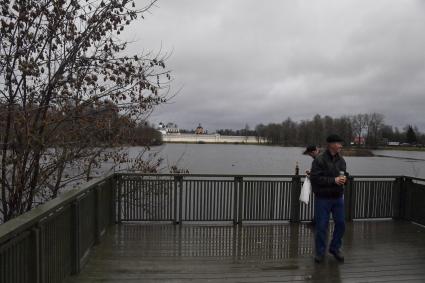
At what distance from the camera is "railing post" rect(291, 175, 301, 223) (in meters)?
8.18

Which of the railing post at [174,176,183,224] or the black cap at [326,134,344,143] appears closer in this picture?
the black cap at [326,134,344,143]

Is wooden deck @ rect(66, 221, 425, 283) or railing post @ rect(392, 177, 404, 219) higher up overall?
railing post @ rect(392, 177, 404, 219)

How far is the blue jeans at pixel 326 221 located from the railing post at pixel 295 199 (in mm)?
2258

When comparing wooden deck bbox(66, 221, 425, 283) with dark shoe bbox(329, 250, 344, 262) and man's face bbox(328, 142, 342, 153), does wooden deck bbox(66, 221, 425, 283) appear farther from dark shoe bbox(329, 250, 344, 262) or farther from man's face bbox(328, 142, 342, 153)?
man's face bbox(328, 142, 342, 153)

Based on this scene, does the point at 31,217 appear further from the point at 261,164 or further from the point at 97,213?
the point at 261,164

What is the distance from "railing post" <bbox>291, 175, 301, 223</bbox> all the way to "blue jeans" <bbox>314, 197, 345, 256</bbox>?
226 centimetres

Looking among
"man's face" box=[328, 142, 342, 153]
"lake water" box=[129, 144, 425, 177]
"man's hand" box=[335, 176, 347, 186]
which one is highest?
"man's face" box=[328, 142, 342, 153]

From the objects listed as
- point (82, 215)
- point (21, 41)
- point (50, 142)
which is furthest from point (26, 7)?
point (82, 215)

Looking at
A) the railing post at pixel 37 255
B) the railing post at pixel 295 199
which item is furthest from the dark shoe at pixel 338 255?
the railing post at pixel 37 255

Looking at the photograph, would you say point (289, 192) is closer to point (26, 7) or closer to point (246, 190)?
point (246, 190)

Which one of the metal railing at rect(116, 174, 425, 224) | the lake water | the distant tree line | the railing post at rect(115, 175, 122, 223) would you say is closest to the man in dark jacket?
the metal railing at rect(116, 174, 425, 224)

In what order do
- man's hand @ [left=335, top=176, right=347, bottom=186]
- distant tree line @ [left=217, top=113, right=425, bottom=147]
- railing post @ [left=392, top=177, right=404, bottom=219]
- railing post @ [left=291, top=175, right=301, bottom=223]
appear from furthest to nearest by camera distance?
1. distant tree line @ [left=217, top=113, right=425, bottom=147]
2. railing post @ [left=392, top=177, right=404, bottom=219]
3. railing post @ [left=291, top=175, right=301, bottom=223]
4. man's hand @ [left=335, top=176, right=347, bottom=186]

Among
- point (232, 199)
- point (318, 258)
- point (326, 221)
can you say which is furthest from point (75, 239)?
point (232, 199)

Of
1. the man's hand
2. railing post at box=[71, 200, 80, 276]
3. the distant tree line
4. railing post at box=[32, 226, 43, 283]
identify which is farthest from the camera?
the distant tree line
